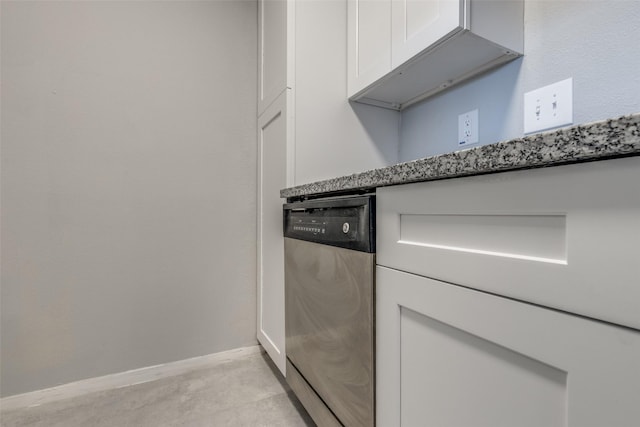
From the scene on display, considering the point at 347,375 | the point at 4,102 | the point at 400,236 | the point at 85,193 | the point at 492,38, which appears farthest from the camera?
the point at 85,193

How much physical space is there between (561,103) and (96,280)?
1.80 metres

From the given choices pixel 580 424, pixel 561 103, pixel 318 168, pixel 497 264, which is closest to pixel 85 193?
pixel 318 168

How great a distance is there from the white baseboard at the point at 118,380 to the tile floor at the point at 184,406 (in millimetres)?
26

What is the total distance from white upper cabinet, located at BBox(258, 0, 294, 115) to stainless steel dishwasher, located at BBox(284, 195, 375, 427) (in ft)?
1.90

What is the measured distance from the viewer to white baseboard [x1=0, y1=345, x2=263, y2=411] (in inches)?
45.3

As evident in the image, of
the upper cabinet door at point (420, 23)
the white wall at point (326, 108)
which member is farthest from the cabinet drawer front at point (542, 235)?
the white wall at point (326, 108)

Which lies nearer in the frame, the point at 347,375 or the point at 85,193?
the point at 347,375

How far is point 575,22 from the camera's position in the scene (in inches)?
30.8

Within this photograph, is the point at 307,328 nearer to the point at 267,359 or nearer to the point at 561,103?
the point at 267,359

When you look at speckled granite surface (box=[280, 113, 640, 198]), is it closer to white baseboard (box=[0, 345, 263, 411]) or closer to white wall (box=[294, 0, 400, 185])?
white wall (box=[294, 0, 400, 185])

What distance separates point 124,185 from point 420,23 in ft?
4.41

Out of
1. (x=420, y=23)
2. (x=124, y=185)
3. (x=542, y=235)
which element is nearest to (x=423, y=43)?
(x=420, y=23)

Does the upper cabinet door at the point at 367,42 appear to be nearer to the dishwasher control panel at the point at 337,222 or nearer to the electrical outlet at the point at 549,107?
the electrical outlet at the point at 549,107

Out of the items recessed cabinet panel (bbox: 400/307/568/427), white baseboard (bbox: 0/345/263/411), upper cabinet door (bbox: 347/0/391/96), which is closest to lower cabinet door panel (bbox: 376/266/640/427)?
recessed cabinet panel (bbox: 400/307/568/427)
